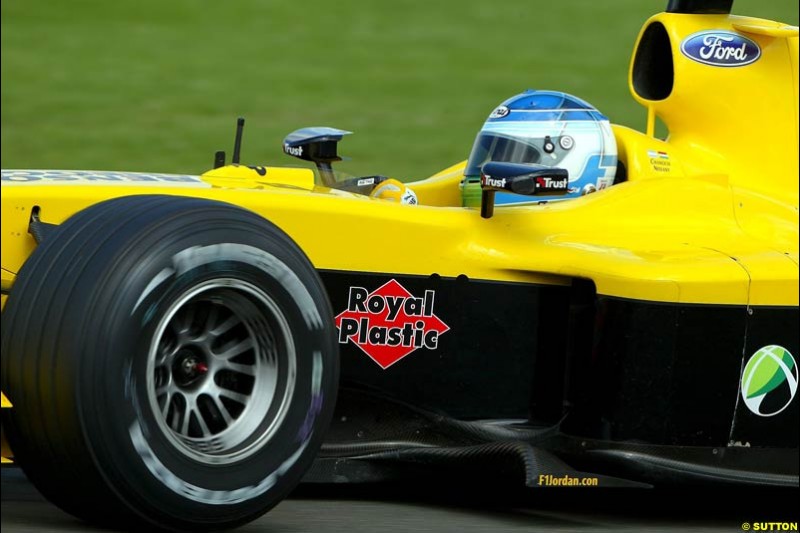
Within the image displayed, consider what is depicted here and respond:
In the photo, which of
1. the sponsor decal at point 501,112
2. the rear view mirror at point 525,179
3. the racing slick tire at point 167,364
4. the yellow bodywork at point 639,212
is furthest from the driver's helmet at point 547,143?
the racing slick tire at point 167,364

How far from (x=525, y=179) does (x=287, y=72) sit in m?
13.1

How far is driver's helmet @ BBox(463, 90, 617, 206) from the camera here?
5930 mm

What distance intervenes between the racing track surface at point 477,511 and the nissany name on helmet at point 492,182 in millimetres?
1156

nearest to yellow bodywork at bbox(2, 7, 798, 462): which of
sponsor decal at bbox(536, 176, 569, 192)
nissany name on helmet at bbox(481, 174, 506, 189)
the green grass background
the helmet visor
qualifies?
nissany name on helmet at bbox(481, 174, 506, 189)

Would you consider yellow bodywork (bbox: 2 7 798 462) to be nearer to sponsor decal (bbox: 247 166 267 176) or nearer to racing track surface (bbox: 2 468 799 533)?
sponsor decal (bbox: 247 166 267 176)

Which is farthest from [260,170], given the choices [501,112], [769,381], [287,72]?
[287,72]

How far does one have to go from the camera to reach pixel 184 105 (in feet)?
52.2

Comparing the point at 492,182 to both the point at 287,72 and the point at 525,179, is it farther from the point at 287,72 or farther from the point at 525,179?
the point at 287,72

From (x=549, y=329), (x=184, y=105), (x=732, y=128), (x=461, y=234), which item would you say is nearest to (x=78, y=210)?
(x=461, y=234)

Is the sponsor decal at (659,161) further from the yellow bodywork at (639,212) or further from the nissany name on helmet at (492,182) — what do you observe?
the nissany name on helmet at (492,182)

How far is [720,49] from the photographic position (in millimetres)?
6328

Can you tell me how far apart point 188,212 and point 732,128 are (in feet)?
10.4

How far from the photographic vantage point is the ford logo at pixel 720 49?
6320 millimetres

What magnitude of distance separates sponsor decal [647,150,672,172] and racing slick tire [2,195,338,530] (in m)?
2.30
